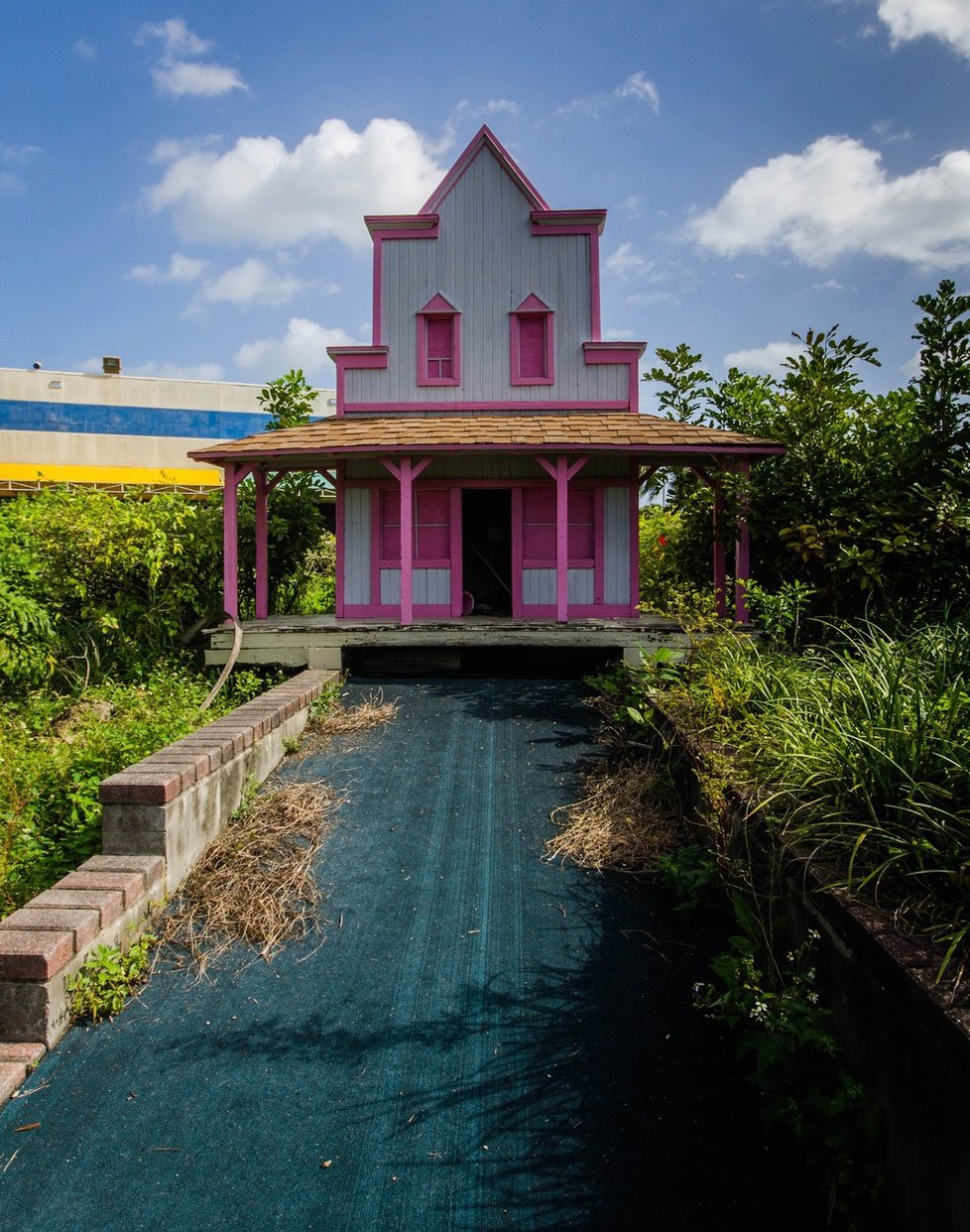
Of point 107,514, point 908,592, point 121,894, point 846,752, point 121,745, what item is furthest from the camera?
point 107,514

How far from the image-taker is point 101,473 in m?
23.8

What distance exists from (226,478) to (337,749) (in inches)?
190

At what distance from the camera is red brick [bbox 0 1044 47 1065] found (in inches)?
107

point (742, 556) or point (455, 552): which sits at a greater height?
point (455, 552)

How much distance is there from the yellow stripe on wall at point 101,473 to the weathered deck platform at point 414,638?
15.9m

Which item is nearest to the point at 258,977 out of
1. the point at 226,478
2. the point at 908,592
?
the point at 908,592

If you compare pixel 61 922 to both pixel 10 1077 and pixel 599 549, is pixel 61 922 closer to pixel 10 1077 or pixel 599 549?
pixel 10 1077

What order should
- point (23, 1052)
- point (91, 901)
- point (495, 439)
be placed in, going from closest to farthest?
1. point (23, 1052)
2. point (91, 901)
3. point (495, 439)

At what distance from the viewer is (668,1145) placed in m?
2.34

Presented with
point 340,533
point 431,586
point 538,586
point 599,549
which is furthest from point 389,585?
point 599,549

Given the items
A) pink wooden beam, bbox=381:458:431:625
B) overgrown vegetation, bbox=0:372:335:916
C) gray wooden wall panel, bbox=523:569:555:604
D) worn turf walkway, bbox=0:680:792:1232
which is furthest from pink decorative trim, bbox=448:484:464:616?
worn turf walkway, bbox=0:680:792:1232

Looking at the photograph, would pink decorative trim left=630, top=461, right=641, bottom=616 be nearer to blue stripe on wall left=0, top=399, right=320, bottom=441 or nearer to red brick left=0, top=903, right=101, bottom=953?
red brick left=0, top=903, right=101, bottom=953

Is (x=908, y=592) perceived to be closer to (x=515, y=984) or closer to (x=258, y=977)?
(x=515, y=984)

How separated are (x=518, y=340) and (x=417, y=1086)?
9.53m
